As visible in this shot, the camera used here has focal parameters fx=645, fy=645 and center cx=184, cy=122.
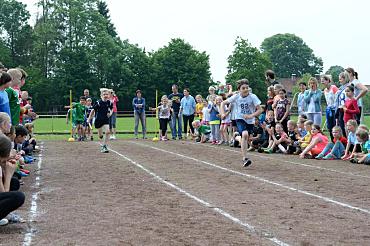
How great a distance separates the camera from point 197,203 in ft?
31.5

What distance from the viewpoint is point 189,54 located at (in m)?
91.9

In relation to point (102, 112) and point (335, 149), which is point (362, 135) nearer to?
point (335, 149)

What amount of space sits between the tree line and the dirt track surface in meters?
65.3

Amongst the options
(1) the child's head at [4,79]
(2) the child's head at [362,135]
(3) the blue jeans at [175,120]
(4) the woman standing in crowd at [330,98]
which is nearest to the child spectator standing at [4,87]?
(1) the child's head at [4,79]

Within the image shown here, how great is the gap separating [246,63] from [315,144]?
270 ft

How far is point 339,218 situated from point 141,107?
19910mm

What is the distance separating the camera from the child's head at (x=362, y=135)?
51.0ft

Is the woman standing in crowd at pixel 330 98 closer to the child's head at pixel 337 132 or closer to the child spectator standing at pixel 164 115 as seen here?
the child's head at pixel 337 132

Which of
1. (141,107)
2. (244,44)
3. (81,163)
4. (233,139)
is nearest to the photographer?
(81,163)

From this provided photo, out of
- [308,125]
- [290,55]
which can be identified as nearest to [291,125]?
[308,125]

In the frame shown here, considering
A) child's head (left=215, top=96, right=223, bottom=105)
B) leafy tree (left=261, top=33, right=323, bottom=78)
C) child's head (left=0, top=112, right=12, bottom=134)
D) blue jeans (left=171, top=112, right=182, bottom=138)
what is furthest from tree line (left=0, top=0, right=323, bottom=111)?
child's head (left=0, top=112, right=12, bottom=134)

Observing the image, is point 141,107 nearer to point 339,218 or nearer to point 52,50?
point 339,218

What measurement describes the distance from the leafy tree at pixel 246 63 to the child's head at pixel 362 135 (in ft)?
261

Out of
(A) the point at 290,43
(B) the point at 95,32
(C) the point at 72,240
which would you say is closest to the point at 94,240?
(C) the point at 72,240
